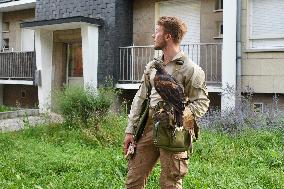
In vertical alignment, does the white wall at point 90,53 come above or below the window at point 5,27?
below

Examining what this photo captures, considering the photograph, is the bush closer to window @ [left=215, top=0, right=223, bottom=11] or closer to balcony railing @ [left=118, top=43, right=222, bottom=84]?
balcony railing @ [left=118, top=43, right=222, bottom=84]

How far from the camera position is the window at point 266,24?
493 inches

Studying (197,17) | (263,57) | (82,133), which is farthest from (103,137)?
(197,17)

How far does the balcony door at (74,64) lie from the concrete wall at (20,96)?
2429 mm

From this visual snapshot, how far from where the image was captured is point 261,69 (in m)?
12.6

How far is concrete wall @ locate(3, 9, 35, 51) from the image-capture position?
21.4 metres

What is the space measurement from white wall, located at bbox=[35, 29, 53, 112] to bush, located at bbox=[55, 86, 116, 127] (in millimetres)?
5940

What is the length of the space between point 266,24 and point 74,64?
334 inches

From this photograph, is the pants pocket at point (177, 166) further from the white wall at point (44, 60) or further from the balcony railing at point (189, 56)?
the white wall at point (44, 60)

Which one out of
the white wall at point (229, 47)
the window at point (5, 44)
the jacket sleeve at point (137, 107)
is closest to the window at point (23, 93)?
the window at point (5, 44)

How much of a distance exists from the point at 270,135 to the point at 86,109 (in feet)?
15.1

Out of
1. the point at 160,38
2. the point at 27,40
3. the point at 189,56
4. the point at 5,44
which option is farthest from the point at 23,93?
the point at 160,38

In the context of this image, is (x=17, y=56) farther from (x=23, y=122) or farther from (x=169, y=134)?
(x=169, y=134)

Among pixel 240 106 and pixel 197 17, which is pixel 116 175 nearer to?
pixel 240 106
